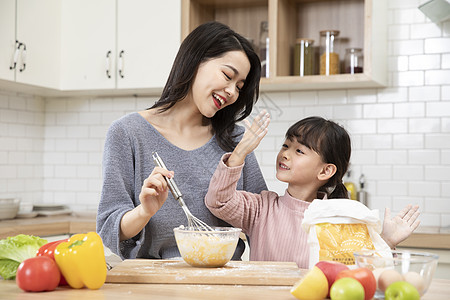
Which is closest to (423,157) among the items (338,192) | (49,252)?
(338,192)

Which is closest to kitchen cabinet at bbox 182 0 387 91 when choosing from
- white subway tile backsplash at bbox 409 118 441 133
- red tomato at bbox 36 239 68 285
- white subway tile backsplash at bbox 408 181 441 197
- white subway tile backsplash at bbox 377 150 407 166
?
white subway tile backsplash at bbox 409 118 441 133

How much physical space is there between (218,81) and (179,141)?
27 centimetres

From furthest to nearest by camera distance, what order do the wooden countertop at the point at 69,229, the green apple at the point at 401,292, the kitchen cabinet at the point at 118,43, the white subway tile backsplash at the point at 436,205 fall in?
the kitchen cabinet at the point at 118,43
the white subway tile backsplash at the point at 436,205
the wooden countertop at the point at 69,229
the green apple at the point at 401,292

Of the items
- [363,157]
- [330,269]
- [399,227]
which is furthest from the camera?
[363,157]

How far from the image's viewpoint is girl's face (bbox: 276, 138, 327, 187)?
205 centimetres

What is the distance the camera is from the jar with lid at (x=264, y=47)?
3.41 meters

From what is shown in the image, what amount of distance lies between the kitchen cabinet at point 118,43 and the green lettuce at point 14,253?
7.18 feet

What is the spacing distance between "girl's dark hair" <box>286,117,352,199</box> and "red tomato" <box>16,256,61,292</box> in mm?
1035

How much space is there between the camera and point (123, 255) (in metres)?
1.93

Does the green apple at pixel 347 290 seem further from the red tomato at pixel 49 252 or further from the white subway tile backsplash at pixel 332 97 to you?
the white subway tile backsplash at pixel 332 97

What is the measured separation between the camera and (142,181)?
197 cm

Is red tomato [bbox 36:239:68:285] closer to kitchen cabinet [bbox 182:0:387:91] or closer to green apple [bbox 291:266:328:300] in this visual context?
green apple [bbox 291:266:328:300]

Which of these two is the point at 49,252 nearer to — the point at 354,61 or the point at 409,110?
the point at 354,61

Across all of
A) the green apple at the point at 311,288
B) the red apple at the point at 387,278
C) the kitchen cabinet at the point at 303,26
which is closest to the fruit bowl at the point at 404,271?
the red apple at the point at 387,278
